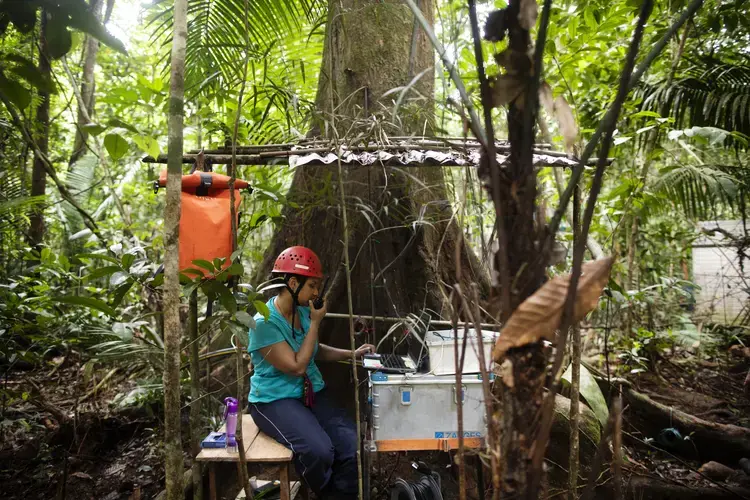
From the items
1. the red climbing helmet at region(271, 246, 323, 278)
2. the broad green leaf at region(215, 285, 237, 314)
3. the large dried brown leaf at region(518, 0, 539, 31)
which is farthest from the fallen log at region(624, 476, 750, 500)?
the large dried brown leaf at region(518, 0, 539, 31)

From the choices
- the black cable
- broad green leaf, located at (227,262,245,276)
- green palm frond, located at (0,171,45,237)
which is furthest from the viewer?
green palm frond, located at (0,171,45,237)

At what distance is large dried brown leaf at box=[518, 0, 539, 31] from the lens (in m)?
0.98

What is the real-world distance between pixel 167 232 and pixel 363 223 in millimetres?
2250

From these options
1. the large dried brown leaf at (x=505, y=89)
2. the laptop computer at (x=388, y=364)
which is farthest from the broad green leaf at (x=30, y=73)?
the laptop computer at (x=388, y=364)

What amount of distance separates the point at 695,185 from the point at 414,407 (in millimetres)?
4178

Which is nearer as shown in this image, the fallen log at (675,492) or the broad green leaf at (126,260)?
the broad green leaf at (126,260)

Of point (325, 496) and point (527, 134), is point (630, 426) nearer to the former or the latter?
point (325, 496)

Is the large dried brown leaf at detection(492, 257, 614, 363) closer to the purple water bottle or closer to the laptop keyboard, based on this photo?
the laptop keyboard

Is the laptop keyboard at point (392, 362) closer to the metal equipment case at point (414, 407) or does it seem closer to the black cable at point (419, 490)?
the metal equipment case at point (414, 407)

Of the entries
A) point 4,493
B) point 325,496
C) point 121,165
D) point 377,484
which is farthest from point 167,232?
point 121,165

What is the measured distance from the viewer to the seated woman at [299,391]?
2984 millimetres

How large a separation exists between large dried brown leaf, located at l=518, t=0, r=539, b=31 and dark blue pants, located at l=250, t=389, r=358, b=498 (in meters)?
2.59

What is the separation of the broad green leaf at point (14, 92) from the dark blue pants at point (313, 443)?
7.45 feet

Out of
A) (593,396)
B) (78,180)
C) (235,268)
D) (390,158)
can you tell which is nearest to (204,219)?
(235,268)
